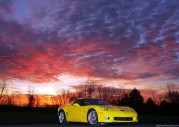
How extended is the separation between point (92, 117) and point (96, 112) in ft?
1.64

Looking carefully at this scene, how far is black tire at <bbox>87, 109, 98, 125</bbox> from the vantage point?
1420 centimetres

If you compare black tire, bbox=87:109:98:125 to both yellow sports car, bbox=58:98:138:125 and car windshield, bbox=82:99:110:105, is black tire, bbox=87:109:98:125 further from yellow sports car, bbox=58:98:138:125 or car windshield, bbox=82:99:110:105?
car windshield, bbox=82:99:110:105

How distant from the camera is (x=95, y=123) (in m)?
14.3

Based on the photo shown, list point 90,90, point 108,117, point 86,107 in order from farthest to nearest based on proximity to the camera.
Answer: point 90,90 < point 86,107 < point 108,117

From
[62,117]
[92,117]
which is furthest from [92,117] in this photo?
[62,117]

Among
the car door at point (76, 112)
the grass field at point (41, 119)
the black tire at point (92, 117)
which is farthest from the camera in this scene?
the grass field at point (41, 119)

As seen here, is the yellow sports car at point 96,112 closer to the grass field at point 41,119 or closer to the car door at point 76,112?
the car door at point 76,112

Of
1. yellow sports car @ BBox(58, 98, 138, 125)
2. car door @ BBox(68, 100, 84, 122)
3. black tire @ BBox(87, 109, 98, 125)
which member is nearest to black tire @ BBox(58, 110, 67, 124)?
yellow sports car @ BBox(58, 98, 138, 125)

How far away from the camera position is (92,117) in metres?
14.5

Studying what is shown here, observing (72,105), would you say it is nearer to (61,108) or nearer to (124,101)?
(61,108)

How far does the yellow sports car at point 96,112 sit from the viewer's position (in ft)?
45.6

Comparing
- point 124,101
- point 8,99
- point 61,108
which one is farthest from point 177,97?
point 61,108

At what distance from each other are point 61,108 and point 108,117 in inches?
173

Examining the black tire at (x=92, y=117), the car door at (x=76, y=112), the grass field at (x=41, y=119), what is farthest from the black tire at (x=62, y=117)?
the black tire at (x=92, y=117)
